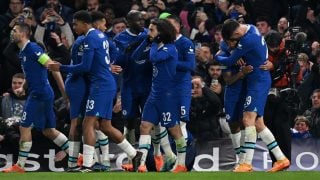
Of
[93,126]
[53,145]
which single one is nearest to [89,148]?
[93,126]

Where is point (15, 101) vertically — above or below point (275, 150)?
above

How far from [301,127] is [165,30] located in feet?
12.7

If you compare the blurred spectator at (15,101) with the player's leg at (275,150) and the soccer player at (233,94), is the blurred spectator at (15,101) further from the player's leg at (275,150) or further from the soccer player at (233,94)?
the player's leg at (275,150)

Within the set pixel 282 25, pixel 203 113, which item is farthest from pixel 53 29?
pixel 282 25

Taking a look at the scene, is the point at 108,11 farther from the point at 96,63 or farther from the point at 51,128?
the point at 96,63

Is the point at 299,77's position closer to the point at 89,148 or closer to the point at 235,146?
the point at 235,146

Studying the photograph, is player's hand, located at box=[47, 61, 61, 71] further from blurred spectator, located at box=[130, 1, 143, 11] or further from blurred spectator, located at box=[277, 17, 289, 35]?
blurred spectator, located at box=[277, 17, 289, 35]

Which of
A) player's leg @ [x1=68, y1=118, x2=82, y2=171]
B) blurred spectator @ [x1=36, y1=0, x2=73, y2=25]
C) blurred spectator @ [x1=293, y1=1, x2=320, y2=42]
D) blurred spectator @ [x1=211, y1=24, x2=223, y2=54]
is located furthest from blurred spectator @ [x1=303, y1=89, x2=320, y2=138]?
blurred spectator @ [x1=36, y1=0, x2=73, y2=25]

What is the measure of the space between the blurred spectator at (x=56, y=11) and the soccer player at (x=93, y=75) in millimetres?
5660

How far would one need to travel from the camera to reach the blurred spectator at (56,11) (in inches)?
880

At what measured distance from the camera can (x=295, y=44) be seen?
63.6 ft

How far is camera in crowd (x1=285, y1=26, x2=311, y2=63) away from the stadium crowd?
0.08 ft

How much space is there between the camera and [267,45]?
58.3 ft

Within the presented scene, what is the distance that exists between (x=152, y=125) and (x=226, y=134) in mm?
2625
